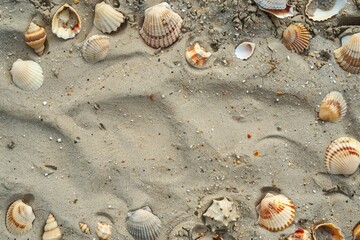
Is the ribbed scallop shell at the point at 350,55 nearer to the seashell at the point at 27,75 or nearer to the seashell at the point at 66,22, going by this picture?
the seashell at the point at 66,22

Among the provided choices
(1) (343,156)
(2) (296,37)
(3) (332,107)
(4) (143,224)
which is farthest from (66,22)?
(1) (343,156)

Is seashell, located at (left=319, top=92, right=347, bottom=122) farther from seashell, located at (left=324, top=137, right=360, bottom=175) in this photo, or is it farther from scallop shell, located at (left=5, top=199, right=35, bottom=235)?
scallop shell, located at (left=5, top=199, right=35, bottom=235)

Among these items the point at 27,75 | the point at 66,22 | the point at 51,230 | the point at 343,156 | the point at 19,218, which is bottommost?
the point at 51,230

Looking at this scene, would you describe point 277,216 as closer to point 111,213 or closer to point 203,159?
point 203,159

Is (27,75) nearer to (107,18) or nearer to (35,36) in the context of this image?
(35,36)

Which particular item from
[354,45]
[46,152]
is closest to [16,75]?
[46,152]

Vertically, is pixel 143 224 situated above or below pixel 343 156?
below
